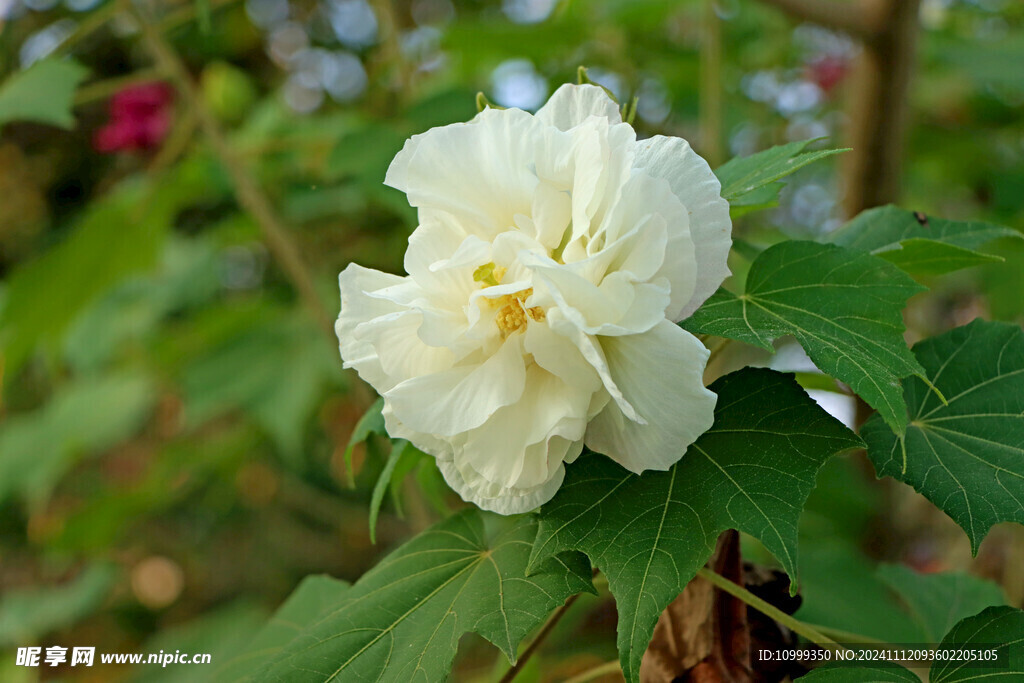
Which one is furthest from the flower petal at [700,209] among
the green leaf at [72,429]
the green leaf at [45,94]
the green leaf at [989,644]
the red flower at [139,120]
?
the green leaf at [72,429]

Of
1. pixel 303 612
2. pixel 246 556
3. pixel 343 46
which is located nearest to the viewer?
pixel 303 612

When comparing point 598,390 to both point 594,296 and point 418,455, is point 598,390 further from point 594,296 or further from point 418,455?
point 418,455

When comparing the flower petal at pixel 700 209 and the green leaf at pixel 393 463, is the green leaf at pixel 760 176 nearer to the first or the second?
the flower petal at pixel 700 209

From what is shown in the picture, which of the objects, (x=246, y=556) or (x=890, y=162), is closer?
(x=890, y=162)

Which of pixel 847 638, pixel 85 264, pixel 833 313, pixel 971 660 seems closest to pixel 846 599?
pixel 847 638

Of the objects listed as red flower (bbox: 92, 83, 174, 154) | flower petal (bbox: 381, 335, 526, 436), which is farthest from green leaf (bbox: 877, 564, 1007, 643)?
red flower (bbox: 92, 83, 174, 154)

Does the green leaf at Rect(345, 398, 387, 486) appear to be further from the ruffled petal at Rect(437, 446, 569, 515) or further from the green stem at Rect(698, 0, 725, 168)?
the green stem at Rect(698, 0, 725, 168)

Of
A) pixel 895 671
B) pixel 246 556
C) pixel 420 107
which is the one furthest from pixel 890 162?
pixel 246 556
